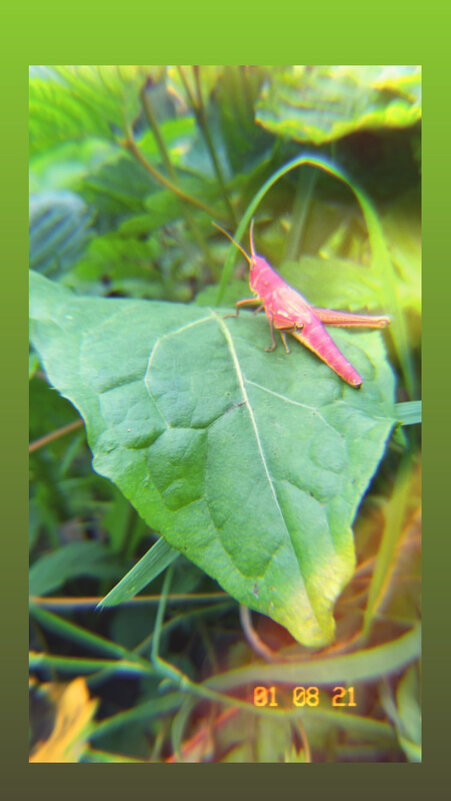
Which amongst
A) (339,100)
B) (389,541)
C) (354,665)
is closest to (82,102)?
(339,100)

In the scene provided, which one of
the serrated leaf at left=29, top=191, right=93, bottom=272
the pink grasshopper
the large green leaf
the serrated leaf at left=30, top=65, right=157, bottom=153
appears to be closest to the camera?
the large green leaf

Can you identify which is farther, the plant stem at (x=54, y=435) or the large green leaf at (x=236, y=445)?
the plant stem at (x=54, y=435)

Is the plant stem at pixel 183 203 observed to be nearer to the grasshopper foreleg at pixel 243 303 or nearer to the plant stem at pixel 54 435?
the grasshopper foreleg at pixel 243 303

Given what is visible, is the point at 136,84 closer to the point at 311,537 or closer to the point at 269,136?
the point at 269,136


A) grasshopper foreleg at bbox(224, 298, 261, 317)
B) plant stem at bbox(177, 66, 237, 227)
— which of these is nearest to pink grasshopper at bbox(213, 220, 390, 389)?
grasshopper foreleg at bbox(224, 298, 261, 317)

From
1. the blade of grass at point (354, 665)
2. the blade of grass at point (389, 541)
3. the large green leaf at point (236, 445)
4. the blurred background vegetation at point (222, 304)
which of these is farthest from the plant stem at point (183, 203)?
the blade of grass at point (354, 665)

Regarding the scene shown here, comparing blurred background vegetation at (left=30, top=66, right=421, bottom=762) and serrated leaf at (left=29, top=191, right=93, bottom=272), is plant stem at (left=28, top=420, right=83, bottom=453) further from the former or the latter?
serrated leaf at (left=29, top=191, right=93, bottom=272)

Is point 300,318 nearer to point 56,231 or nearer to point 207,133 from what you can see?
point 207,133

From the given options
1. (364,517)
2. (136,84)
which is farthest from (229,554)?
(136,84)
